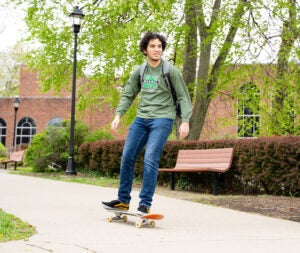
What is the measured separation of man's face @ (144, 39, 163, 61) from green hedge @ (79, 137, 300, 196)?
14.0ft

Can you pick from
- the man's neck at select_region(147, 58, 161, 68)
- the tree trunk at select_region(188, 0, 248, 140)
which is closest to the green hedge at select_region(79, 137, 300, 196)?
the tree trunk at select_region(188, 0, 248, 140)

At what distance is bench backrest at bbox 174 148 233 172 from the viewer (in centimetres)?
1000

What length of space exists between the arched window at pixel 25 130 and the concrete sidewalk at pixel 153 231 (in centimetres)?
3129

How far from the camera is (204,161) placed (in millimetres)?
10711

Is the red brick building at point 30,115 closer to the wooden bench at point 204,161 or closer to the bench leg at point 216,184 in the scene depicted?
the wooden bench at point 204,161

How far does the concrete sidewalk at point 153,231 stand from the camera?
13.6 feet

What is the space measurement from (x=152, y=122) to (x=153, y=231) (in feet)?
3.73

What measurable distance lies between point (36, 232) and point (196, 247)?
1435mm

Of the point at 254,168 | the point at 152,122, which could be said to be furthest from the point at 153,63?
the point at 254,168

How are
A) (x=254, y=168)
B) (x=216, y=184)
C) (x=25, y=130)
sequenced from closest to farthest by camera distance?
(x=254, y=168), (x=216, y=184), (x=25, y=130)

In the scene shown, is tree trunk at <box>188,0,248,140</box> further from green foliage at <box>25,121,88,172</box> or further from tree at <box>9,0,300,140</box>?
green foliage at <box>25,121,88,172</box>

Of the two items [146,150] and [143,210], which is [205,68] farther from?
[143,210]

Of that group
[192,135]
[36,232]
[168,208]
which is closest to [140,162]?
[192,135]

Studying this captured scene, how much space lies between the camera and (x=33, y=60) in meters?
18.5
